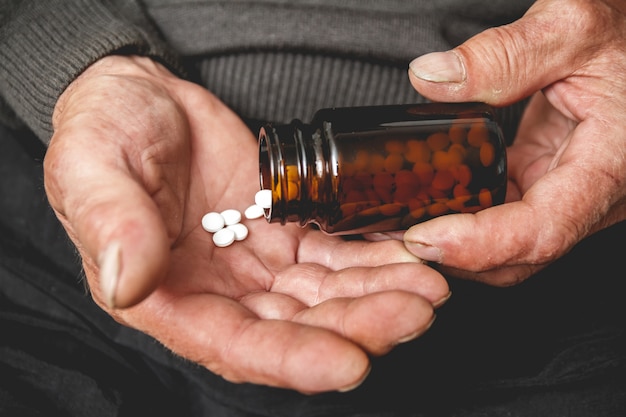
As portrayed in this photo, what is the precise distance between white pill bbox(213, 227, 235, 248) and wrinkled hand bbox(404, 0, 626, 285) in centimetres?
28

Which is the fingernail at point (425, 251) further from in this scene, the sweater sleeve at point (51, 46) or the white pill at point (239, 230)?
the sweater sleeve at point (51, 46)

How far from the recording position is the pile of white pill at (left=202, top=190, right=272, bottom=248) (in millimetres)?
901

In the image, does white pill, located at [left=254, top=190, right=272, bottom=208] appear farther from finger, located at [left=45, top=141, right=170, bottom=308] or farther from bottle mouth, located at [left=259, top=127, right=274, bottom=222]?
finger, located at [left=45, top=141, right=170, bottom=308]

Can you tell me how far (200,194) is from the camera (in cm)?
99

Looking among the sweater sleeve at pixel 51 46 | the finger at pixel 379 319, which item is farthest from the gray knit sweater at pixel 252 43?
the finger at pixel 379 319

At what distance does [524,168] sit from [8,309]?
39.6 inches

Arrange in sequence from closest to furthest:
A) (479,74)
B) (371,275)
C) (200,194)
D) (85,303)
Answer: (371,275), (479,74), (200,194), (85,303)

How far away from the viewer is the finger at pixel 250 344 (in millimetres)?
639

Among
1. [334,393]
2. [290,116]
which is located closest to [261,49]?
[290,116]

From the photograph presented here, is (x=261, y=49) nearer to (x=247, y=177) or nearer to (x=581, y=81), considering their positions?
(x=247, y=177)

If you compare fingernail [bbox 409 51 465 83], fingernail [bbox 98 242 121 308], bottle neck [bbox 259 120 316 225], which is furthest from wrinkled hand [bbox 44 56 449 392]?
fingernail [bbox 409 51 465 83]

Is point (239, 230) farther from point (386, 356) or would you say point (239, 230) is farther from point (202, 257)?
point (386, 356)

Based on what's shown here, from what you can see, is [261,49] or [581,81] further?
[261,49]

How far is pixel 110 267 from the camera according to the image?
594mm
